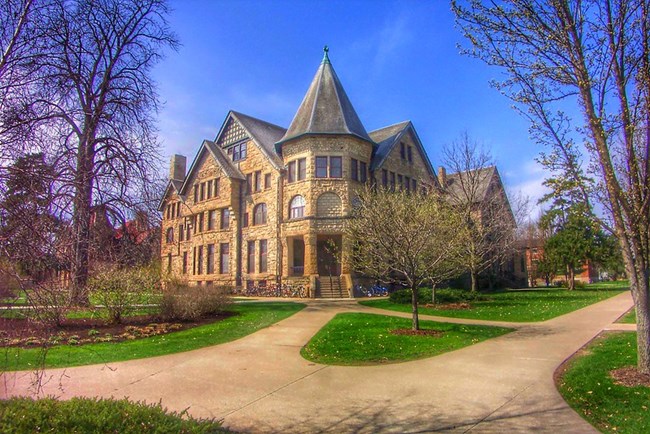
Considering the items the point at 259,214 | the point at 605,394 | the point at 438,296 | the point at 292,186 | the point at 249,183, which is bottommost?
the point at 605,394

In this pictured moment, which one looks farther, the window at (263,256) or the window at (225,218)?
the window at (225,218)

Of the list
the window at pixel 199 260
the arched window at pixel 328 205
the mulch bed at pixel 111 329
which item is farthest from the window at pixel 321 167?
the mulch bed at pixel 111 329

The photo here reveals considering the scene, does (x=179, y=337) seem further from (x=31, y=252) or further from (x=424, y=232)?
(x=31, y=252)

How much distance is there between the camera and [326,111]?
105ft

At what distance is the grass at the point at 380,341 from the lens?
960 centimetres

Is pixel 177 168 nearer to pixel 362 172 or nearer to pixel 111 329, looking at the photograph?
pixel 362 172

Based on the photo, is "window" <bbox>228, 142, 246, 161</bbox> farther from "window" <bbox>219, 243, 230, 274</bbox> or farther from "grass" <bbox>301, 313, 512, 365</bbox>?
"grass" <bbox>301, 313, 512, 365</bbox>

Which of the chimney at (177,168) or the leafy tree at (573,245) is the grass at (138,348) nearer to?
the leafy tree at (573,245)

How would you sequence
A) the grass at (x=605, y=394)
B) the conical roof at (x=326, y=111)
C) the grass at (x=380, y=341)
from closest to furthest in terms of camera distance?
the grass at (x=605, y=394) → the grass at (x=380, y=341) → the conical roof at (x=326, y=111)

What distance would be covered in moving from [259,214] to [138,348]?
23.7 metres

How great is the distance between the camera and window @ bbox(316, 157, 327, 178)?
3072 cm

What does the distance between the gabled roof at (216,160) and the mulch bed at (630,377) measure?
30681mm

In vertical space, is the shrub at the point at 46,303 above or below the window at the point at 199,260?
below

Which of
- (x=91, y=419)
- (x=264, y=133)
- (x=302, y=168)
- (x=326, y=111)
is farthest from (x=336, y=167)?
(x=91, y=419)
